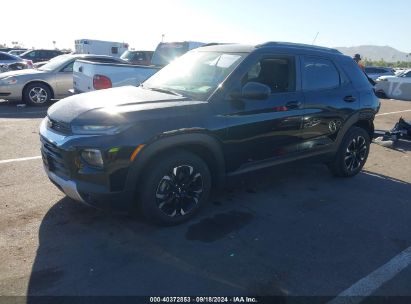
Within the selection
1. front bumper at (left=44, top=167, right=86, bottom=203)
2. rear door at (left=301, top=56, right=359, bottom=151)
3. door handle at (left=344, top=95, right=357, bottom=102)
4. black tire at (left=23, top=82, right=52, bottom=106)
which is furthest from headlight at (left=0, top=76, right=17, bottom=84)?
door handle at (left=344, top=95, right=357, bottom=102)

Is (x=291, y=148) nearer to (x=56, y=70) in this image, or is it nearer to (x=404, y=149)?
(x=404, y=149)

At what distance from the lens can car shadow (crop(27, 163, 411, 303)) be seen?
2.99 m

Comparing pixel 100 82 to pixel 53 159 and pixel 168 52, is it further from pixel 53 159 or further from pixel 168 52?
pixel 53 159

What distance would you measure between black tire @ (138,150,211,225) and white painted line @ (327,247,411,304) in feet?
5.45

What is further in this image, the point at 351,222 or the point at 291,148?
the point at 291,148

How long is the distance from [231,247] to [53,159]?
1919 mm

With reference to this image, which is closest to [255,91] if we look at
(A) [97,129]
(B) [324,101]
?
(B) [324,101]

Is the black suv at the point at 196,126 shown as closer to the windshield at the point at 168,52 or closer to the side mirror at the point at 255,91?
the side mirror at the point at 255,91

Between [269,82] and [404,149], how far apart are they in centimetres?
496

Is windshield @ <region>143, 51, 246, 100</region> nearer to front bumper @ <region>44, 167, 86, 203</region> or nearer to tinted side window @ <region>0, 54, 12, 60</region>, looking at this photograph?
front bumper @ <region>44, 167, 86, 203</region>

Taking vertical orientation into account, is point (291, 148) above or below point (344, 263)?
above

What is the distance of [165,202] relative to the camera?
147 inches

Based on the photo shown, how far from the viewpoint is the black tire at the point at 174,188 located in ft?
11.7

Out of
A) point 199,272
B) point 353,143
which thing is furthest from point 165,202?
point 353,143
